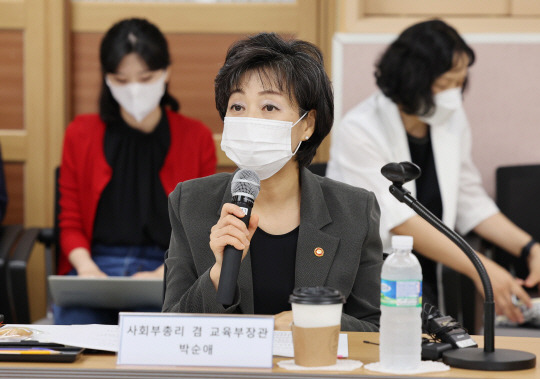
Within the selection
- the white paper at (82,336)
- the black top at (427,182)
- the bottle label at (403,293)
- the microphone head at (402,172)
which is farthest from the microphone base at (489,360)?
the black top at (427,182)

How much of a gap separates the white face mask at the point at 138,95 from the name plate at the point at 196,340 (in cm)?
187

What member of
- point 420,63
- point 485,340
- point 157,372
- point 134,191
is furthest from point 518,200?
point 157,372

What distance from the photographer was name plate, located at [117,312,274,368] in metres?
1.11

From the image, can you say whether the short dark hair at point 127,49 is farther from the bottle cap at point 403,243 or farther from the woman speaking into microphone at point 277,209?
the bottle cap at point 403,243

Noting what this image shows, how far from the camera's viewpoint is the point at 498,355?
121cm

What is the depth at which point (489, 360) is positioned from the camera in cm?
117

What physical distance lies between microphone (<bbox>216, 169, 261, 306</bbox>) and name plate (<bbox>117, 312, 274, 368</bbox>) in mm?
114

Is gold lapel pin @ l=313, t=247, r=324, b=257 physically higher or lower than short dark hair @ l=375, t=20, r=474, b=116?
lower

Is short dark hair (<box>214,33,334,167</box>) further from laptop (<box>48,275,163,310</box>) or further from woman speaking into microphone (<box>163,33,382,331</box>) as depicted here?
laptop (<box>48,275,163,310</box>)

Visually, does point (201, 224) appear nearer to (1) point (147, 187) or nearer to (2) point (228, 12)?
(1) point (147, 187)

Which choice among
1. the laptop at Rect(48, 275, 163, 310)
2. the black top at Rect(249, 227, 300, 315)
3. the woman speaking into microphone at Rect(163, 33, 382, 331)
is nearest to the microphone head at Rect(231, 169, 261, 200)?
the woman speaking into microphone at Rect(163, 33, 382, 331)

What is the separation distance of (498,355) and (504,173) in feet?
6.48

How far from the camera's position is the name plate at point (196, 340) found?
1.11 m

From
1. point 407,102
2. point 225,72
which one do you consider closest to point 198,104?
point 407,102
